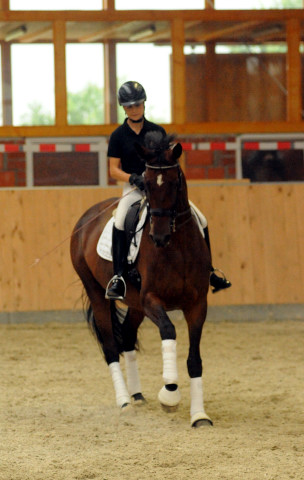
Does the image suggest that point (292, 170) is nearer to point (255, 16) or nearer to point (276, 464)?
point (255, 16)

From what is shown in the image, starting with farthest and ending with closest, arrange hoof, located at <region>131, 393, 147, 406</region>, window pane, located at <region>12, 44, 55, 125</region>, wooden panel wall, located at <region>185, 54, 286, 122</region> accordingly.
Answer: wooden panel wall, located at <region>185, 54, 286, 122</region>, window pane, located at <region>12, 44, 55, 125</region>, hoof, located at <region>131, 393, 147, 406</region>

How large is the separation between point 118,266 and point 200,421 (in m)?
1.18

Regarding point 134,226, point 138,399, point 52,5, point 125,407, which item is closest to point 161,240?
point 134,226

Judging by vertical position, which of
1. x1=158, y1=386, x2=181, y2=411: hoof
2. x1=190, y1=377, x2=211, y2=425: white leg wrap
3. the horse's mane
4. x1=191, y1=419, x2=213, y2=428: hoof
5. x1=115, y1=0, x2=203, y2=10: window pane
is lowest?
x1=191, y1=419, x2=213, y2=428: hoof

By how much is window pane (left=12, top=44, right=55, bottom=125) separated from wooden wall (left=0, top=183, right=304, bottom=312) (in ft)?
6.57

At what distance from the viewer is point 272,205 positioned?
1055cm

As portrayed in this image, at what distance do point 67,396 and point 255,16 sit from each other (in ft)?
24.6

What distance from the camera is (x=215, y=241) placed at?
414 inches

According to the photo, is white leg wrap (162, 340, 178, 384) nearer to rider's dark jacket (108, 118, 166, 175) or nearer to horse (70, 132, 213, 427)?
horse (70, 132, 213, 427)

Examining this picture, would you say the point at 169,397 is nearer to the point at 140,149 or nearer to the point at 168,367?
the point at 168,367

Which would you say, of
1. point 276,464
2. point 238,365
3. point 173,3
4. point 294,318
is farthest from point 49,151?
point 276,464

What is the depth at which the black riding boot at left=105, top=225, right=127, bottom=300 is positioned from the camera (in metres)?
6.02

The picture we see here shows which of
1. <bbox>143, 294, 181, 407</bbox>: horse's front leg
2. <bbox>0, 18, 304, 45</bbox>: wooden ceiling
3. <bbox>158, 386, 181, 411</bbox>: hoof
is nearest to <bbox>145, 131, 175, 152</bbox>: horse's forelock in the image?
<bbox>143, 294, 181, 407</bbox>: horse's front leg

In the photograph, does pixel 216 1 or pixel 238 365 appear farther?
pixel 216 1
